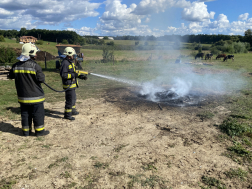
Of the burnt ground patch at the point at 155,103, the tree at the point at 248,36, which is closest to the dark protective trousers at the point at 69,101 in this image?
the burnt ground patch at the point at 155,103

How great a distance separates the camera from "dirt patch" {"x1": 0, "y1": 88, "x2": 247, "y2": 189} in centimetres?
319

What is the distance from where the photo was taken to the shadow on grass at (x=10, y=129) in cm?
486

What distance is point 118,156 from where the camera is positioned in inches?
153

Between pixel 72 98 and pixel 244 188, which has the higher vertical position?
pixel 72 98

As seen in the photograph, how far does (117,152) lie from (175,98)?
4.81 metres

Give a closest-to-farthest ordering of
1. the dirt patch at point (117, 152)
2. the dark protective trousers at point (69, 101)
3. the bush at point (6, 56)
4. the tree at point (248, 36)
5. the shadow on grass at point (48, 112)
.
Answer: the dirt patch at point (117, 152)
the dark protective trousers at point (69, 101)
the shadow on grass at point (48, 112)
the bush at point (6, 56)
the tree at point (248, 36)

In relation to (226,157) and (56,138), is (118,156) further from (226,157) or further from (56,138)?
(226,157)

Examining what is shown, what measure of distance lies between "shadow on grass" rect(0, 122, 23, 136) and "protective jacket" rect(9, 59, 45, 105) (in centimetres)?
111

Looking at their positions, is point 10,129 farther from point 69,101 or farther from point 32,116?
point 69,101

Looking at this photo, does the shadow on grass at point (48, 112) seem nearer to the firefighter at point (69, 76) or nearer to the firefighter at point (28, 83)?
the firefighter at point (69, 76)

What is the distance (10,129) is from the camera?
5.02m

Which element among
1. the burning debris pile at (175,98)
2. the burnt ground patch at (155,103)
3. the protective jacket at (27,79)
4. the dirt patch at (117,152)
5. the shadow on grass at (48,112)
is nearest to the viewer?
the dirt patch at (117,152)

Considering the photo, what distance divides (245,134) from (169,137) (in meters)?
2.12

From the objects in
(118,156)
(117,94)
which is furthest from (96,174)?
(117,94)
